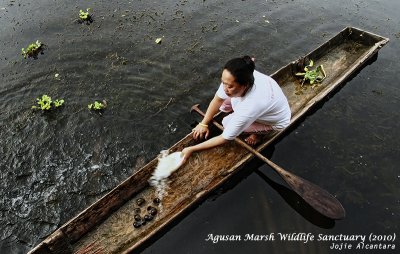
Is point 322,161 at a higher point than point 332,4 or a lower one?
lower

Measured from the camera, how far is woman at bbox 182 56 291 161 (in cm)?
502

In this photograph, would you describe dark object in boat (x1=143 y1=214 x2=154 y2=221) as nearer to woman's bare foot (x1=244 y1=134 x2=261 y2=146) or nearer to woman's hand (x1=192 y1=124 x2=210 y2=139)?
woman's hand (x1=192 y1=124 x2=210 y2=139)

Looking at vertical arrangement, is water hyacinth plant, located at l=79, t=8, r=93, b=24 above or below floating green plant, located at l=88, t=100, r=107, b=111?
above

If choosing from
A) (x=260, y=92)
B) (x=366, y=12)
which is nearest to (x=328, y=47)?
(x=366, y=12)

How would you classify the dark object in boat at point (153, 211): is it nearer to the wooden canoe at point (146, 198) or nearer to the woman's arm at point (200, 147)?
the wooden canoe at point (146, 198)

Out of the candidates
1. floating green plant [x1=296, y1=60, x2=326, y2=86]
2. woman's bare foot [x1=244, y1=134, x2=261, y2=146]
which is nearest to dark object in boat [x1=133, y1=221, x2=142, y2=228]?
woman's bare foot [x1=244, y1=134, x2=261, y2=146]

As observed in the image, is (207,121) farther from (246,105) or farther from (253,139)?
(246,105)

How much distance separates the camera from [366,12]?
11594mm

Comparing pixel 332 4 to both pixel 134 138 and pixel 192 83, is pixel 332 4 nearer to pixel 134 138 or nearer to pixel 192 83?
pixel 192 83

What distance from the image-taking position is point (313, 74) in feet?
27.0

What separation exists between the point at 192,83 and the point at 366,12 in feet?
23.4

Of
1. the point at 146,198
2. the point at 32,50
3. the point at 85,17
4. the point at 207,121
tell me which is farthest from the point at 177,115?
the point at 85,17

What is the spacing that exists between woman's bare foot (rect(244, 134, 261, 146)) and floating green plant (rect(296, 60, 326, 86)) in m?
2.49

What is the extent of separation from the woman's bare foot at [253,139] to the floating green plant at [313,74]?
97.9 inches
